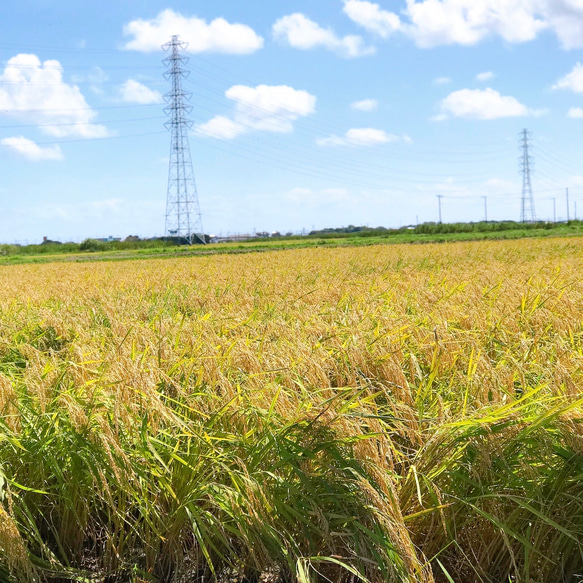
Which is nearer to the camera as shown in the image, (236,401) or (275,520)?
(275,520)

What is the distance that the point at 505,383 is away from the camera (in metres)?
3.03

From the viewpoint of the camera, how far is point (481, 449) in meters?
2.23

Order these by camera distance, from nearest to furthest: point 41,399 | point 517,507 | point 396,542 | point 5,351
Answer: point 396,542, point 517,507, point 41,399, point 5,351

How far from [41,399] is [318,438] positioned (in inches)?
56.7

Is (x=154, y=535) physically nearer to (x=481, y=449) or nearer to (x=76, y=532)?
(x=76, y=532)

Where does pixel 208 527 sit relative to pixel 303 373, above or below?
below

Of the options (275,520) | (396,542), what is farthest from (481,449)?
(275,520)

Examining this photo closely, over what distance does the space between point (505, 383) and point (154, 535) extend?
6.47 ft

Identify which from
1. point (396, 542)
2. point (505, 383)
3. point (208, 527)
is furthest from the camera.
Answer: point (505, 383)

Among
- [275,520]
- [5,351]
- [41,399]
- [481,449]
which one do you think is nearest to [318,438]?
[275,520]

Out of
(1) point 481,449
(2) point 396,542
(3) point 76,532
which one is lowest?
(3) point 76,532

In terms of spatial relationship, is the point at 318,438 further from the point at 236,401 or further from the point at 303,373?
the point at 303,373

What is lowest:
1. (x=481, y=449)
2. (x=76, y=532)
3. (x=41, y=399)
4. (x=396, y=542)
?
(x=76, y=532)

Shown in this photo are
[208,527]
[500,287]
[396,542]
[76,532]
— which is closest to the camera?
[396,542]
